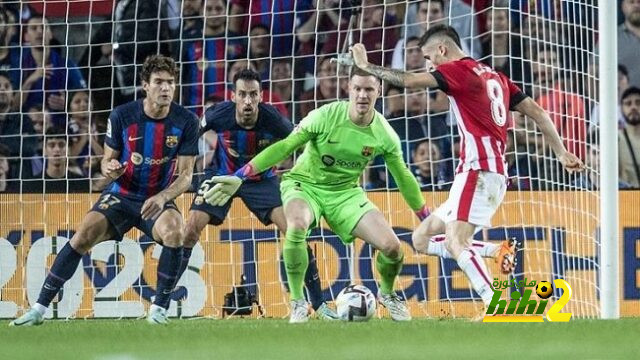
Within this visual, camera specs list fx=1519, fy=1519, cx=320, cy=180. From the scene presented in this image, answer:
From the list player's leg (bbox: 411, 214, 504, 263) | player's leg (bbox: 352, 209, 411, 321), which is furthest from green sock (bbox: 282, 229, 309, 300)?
player's leg (bbox: 411, 214, 504, 263)

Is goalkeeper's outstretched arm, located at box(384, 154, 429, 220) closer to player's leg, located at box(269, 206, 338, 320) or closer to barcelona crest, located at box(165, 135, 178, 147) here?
player's leg, located at box(269, 206, 338, 320)

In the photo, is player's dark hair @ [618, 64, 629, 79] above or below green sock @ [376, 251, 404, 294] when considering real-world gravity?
above

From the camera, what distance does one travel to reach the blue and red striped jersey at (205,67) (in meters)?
13.4

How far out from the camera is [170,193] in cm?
1030

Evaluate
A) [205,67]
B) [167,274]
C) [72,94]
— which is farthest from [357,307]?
[72,94]

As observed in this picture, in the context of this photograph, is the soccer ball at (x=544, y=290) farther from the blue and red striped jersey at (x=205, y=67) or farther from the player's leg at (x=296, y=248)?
the blue and red striped jersey at (x=205, y=67)

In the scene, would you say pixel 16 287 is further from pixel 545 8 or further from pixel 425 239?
pixel 545 8

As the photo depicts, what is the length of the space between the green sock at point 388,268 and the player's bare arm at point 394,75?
1855 millimetres

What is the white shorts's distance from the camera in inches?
361

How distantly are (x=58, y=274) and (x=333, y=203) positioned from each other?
195cm

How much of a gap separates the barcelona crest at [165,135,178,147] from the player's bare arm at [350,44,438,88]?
203 centimetres

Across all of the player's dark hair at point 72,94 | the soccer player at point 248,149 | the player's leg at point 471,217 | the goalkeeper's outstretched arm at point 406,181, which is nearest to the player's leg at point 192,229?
the soccer player at point 248,149

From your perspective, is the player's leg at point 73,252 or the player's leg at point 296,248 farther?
the player's leg at point 73,252

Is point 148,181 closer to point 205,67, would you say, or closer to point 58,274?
point 58,274
